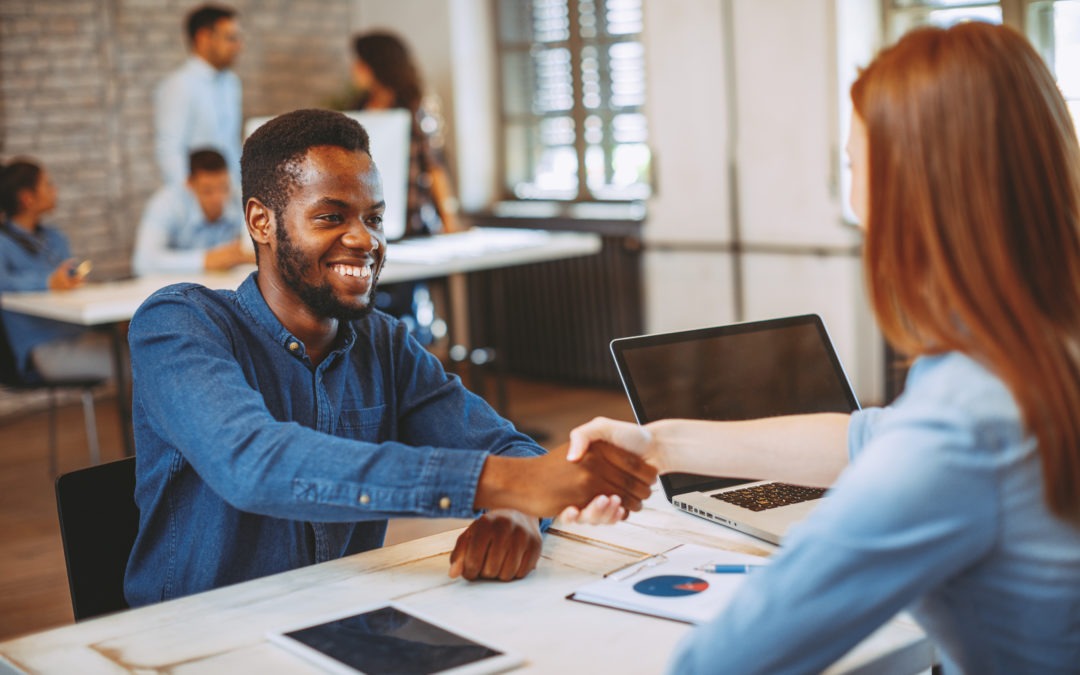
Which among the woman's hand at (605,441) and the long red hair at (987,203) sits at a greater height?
the long red hair at (987,203)

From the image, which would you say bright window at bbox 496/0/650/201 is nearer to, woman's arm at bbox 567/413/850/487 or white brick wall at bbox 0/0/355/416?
white brick wall at bbox 0/0/355/416

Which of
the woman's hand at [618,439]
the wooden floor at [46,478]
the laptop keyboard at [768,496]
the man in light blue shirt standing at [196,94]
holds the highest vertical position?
the man in light blue shirt standing at [196,94]

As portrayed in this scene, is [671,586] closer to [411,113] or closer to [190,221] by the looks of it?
[190,221]

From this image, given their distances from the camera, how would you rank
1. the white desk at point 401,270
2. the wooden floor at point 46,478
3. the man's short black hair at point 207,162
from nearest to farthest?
the wooden floor at point 46,478 → the white desk at point 401,270 → the man's short black hair at point 207,162

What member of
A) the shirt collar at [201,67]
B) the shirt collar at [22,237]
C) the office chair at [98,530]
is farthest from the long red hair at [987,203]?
the shirt collar at [201,67]

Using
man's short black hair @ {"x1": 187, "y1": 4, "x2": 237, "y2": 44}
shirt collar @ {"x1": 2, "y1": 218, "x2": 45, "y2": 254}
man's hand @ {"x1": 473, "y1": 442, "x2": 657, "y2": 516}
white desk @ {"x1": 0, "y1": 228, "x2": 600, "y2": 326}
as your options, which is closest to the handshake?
man's hand @ {"x1": 473, "y1": 442, "x2": 657, "y2": 516}

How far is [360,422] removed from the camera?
1.80m

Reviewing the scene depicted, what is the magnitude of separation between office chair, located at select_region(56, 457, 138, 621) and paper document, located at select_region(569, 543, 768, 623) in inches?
27.9

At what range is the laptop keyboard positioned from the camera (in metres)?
1.71

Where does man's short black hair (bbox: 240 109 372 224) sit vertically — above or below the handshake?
above

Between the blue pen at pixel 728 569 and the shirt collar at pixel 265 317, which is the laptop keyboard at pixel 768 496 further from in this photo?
the shirt collar at pixel 265 317

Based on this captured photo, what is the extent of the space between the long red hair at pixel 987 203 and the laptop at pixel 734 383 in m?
0.74

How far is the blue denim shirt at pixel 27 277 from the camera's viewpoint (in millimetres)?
4469

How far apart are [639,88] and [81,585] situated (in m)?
4.65
